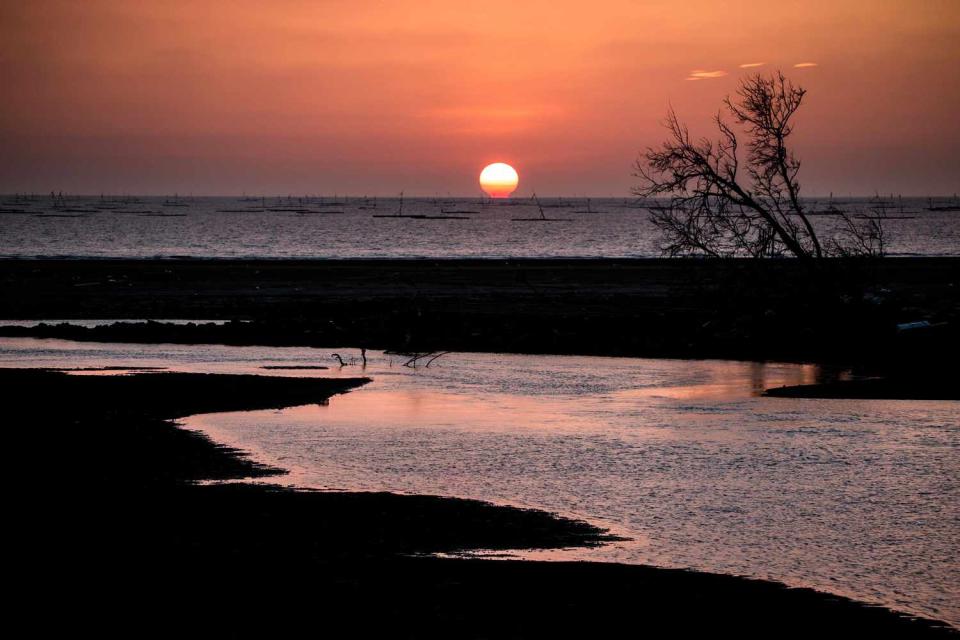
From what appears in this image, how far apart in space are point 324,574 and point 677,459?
21.9ft

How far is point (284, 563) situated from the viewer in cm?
1008

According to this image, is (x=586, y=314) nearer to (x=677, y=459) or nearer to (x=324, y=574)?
(x=677, y=459)

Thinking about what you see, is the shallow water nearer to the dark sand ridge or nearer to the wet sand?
the dark sand ridge

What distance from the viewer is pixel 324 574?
977 centimetres

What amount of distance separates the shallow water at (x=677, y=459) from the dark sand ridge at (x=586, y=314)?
12.4 feet

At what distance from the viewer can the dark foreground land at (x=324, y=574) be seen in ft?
28.0

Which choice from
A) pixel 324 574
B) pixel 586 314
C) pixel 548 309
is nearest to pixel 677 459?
pixel 324 574

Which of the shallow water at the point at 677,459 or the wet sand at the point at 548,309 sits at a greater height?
the wet sand at the point at 548,309

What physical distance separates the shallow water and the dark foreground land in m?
0.66

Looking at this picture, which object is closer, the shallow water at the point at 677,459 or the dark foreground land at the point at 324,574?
the dark foreground land at the point at 324,574

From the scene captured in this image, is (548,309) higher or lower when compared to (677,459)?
higher

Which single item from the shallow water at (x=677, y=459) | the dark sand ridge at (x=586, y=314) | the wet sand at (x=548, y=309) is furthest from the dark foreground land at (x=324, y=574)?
the wet sand at (x=548, y=309)

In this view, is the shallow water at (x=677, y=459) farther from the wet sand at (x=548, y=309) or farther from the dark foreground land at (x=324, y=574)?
the wet sand at (x=548, y=309)

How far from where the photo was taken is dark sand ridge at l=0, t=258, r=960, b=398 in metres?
28.2
